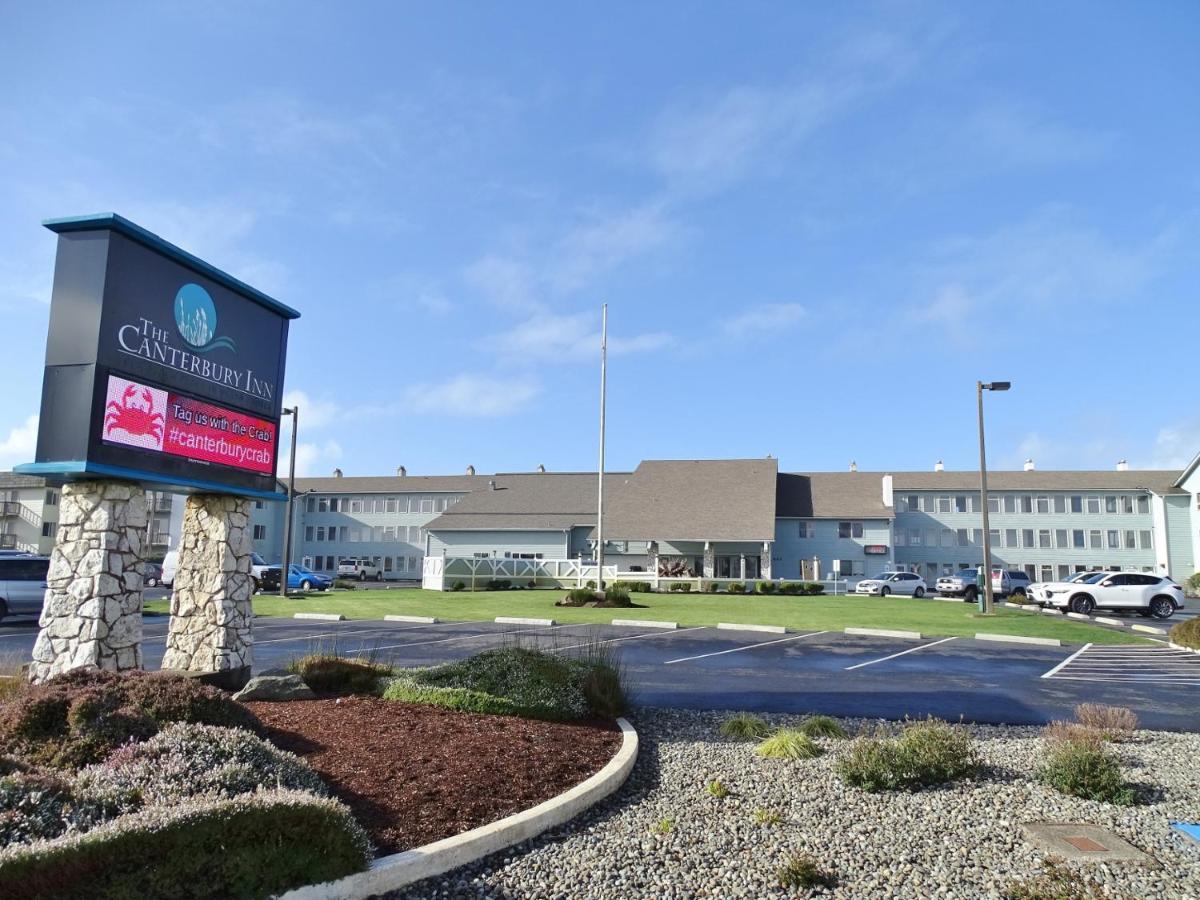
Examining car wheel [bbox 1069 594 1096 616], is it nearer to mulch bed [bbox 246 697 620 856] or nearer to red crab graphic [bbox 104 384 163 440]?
mulch bed [bbox 246 697 620 856]

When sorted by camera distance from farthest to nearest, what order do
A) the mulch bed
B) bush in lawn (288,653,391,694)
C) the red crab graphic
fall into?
bush in lawn (288,653,391,694) < the red crab graphic < the mulch bed

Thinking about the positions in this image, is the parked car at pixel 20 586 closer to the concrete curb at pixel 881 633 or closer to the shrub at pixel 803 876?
the concrete curb at pixel 881 633

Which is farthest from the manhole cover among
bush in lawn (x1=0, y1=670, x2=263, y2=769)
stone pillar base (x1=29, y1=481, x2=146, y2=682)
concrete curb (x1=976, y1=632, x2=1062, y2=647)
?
concrete curb (x1=976, y1=632, x2=1062, y2=647)

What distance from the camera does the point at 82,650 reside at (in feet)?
27.1

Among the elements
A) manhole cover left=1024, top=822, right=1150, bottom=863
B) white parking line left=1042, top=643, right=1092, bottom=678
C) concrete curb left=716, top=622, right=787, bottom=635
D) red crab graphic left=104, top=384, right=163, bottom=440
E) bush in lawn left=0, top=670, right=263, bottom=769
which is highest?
red crab graphic left=104, top=384, right=163, bottom=440

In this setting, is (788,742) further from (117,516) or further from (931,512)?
(931,512)

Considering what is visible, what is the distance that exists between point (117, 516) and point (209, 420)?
1722mm

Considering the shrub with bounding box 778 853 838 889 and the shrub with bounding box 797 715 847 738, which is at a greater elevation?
the shrub with bounding box 797 715 847 738

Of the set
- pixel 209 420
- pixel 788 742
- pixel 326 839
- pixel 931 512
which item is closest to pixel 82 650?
pixel 209 420

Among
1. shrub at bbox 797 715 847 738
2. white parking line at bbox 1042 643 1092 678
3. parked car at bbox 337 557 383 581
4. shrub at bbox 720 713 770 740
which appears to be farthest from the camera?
parked car at bbox 337 557 383 581

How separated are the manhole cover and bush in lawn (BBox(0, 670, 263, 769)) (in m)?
6.04

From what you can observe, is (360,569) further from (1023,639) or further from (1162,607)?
(1023,639)

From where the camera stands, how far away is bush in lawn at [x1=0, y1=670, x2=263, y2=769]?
19.9 feet

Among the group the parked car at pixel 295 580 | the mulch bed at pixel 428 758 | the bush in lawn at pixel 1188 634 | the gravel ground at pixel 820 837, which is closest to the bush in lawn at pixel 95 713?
the mulch bed at pixel 428 758
